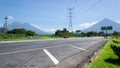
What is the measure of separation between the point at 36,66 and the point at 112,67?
369cm

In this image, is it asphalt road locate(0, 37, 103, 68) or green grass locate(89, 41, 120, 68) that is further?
asphalt road locate(0, 37, 103, 68)

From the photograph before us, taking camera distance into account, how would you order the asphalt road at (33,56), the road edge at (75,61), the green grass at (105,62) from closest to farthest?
the green grass at (105,62) → the road edge at (75,61) → the asphalt road at (33,56)

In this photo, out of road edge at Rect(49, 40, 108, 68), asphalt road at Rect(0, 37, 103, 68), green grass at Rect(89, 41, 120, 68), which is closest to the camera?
green grass at Rect(89, 41, 120, 68)

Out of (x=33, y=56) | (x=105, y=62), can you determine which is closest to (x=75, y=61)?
(x=105, y=62)

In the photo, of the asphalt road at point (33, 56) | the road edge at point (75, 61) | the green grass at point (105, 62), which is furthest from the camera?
the asphalt road at point (33, 56)

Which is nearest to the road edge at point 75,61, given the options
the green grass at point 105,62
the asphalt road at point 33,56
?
the asphalt road at point 33,56

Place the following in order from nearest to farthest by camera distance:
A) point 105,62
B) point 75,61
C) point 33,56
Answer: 1. point 105,62
2. point 75,61
3. point 33,56

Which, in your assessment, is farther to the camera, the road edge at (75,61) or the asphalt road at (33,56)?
the asphalt road at (33,56)

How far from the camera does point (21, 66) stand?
11.4 m

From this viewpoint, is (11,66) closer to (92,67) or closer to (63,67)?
(63,67)

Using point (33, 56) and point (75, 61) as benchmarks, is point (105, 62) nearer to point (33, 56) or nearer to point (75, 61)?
point (75, 61)

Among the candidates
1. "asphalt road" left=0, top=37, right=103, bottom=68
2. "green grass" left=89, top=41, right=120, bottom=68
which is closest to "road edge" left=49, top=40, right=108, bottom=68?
"asphalt road" left=0, top=37, right=103, bottom=68

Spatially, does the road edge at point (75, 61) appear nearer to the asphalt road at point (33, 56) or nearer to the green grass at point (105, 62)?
the asphalt road at point (33, 56)

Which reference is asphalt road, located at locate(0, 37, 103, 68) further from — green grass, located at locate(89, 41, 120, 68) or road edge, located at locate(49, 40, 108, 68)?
green grass, located at locate(89, 41, 120, 68)
